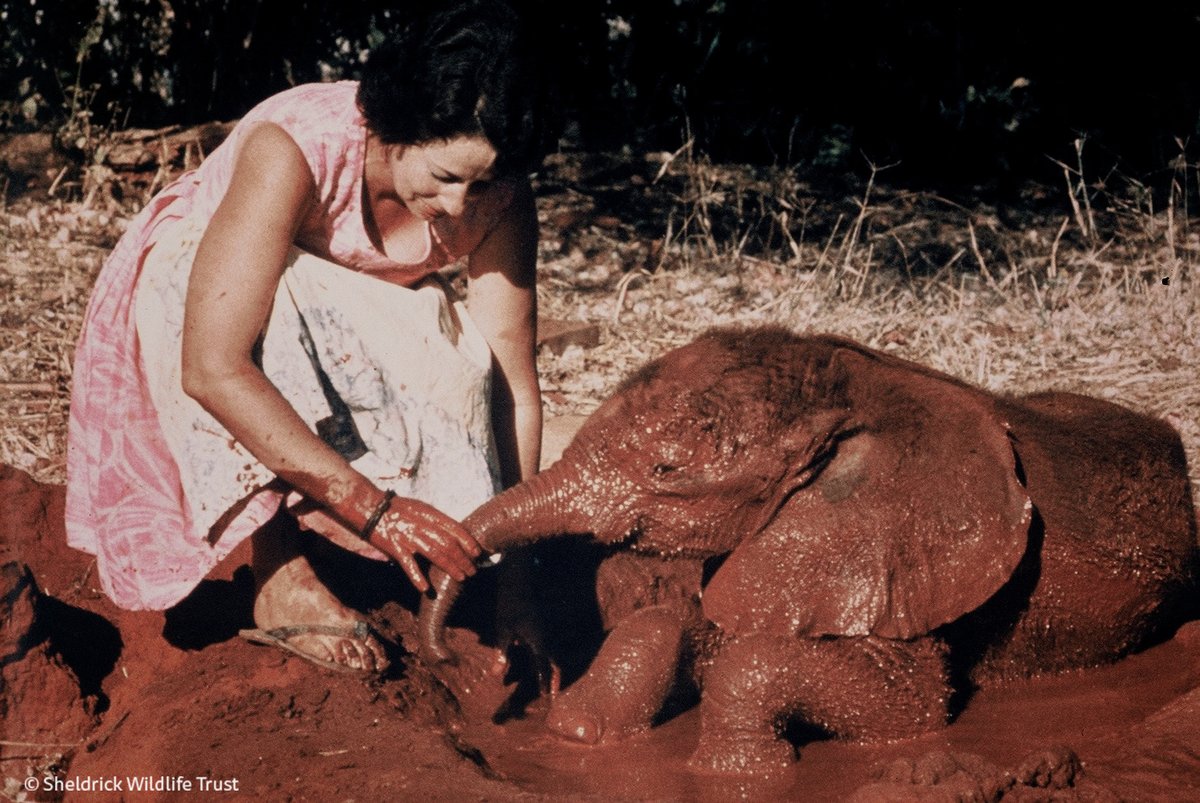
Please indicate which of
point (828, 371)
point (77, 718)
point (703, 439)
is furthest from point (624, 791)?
point (77, 718)

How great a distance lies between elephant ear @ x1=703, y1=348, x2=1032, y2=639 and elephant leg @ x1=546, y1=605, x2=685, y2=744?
A: 21 cm

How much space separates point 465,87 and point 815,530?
4.48ft

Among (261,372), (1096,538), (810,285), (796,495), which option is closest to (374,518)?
(261,372)

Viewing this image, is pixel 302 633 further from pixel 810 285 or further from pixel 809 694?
pixel 810 285

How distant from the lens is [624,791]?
3078mm

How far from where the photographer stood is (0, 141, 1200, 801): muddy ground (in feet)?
9.70

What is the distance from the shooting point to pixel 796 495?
3232mm

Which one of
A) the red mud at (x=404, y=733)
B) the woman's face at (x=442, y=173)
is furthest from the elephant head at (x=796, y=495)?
the woman's face at (x=442, y=173)

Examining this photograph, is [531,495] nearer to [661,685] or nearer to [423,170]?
[661,685]

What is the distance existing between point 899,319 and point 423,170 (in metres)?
3.36

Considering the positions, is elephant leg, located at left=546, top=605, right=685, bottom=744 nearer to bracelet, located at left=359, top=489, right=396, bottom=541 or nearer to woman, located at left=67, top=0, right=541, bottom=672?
woman, located at left=67, top=0, right=541, bottom=672

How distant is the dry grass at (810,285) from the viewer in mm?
5543

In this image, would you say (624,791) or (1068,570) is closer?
(624,791)

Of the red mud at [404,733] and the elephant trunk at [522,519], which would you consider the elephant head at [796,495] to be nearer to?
the elephant trunk at [522,519]
